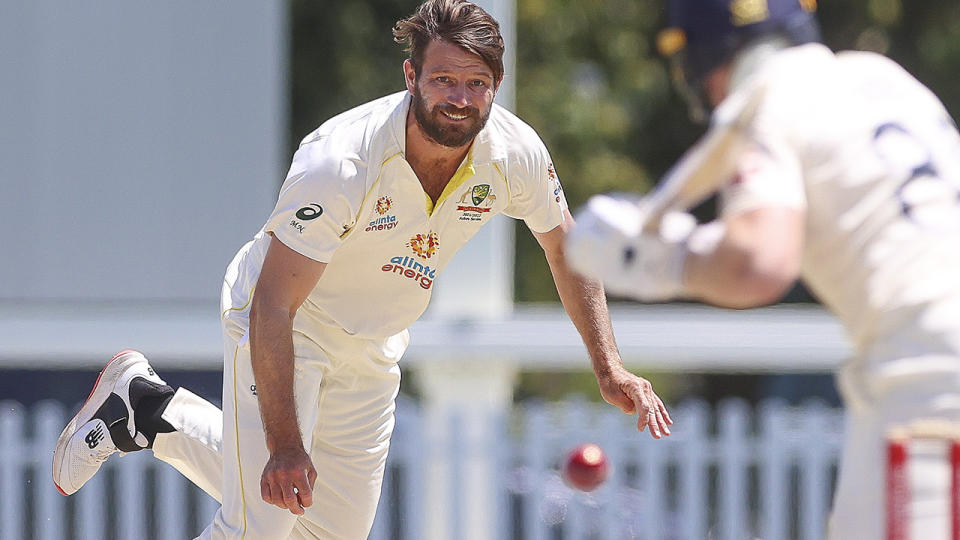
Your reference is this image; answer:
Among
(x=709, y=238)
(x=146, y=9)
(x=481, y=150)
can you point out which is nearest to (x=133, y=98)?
(x=146, y=9)

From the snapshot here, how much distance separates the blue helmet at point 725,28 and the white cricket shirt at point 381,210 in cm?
115

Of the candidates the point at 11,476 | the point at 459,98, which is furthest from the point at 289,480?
the point at 11,476

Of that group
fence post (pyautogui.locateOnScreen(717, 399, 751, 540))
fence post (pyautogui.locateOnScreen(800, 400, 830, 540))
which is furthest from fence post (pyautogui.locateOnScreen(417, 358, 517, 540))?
fence post (pyautogui.locateOnScreen(800, 400, 830, 540))

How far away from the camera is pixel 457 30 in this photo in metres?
3.43

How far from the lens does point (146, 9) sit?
23.8ft

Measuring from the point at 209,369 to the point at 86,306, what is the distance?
889 mm

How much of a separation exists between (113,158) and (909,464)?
18.8 feet

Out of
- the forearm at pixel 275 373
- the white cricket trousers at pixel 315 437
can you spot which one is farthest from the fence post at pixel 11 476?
the forearm at pixel 275 373

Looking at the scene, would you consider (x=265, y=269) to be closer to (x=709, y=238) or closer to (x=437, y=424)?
(x=709, y=238)

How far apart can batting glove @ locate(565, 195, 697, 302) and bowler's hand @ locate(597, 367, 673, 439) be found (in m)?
1.21

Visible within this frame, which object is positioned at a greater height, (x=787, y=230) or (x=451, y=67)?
(x=451, y=67)

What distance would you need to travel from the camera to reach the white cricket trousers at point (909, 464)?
7.43ft

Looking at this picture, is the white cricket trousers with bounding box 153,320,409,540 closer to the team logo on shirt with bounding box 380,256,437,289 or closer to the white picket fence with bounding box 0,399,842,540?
the team logo on shirt with bounding box 380,256,437,289

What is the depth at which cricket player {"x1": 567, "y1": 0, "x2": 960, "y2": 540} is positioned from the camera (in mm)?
2260
